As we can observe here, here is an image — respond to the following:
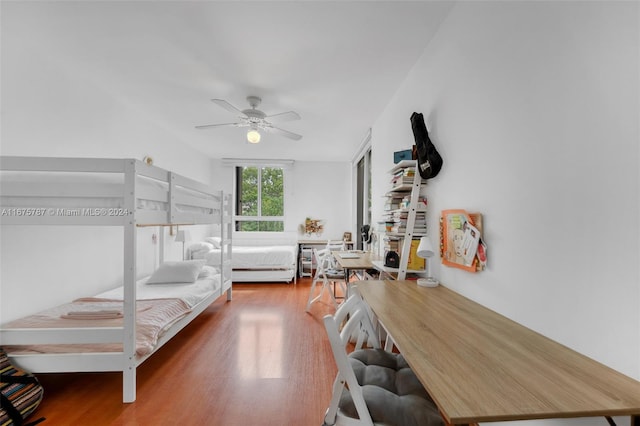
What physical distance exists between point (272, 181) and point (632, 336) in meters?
5.79

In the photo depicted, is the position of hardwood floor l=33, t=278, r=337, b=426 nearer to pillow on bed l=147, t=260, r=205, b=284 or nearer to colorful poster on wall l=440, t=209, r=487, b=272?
pillow on bed l=147, t=260, r=205, b=284

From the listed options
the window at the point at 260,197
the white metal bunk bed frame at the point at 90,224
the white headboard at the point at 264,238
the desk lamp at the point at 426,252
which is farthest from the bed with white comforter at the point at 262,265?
the desk lamp at the point at 426,252

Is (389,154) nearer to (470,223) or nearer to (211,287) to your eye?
(470,223)

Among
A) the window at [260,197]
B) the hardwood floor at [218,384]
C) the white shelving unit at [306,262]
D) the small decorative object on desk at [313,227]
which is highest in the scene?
the window at [260,197]

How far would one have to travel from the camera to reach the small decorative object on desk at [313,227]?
19.8ft

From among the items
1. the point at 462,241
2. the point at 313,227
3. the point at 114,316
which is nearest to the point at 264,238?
the point at 313,227

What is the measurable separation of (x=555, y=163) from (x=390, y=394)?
1.06 m

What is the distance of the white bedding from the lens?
2.66 metres

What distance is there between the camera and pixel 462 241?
1646 millimetres

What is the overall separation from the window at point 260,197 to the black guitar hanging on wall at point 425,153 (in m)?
4.34

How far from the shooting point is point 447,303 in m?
1.52

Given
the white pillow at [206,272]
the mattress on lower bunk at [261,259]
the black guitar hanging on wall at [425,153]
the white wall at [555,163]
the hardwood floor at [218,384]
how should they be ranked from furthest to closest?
the mattress on lower bunk at [261,259] < the white pillow at [206,272] < the black guitar hanging on wall at [425,153] < the hardwood floor at [218,384] < the white wall at [555,163]

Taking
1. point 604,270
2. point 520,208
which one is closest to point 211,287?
point 520,208

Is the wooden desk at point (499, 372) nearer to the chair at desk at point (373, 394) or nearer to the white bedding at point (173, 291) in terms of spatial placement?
the chair at desk at point (373, 394)
